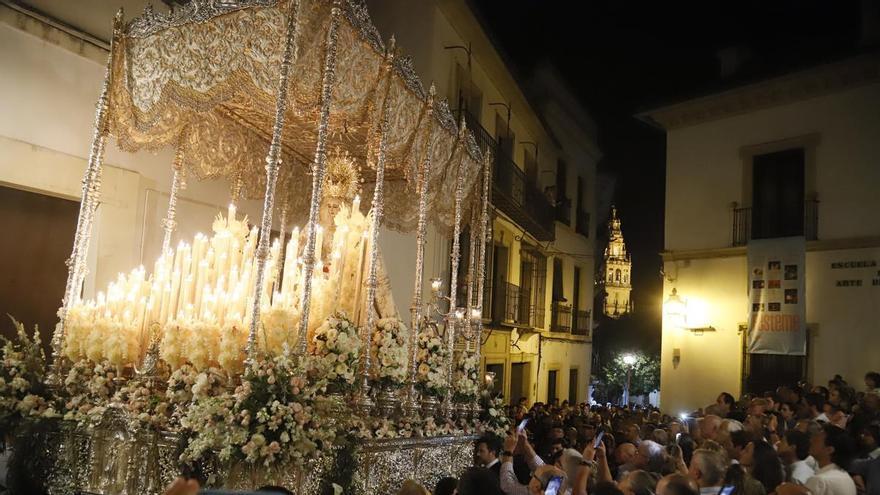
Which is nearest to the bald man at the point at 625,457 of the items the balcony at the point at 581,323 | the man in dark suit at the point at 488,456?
the man in dark suit at the point at 488,456

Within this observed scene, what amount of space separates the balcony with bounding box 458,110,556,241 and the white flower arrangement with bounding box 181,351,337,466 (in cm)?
863

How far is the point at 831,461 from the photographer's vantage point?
5.60m

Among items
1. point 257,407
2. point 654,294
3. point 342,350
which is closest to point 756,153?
point 654,294

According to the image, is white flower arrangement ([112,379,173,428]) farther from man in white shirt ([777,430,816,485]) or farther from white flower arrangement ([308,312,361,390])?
man in white shirt ([777,430,816,485])

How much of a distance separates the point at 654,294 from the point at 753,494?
22.8m

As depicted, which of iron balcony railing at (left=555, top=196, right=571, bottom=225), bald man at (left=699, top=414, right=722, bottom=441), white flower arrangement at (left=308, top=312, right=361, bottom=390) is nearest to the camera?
white flower arrangement at (left=308, top=312, right=361, bottom=390)

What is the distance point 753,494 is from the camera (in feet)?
14.8

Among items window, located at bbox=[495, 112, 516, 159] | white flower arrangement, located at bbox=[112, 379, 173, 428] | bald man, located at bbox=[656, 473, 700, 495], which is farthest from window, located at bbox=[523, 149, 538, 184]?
bald man, located at bbox=[656, 473, 700, 495]

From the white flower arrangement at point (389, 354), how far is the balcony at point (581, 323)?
54.8ft

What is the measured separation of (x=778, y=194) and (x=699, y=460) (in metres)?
12.3

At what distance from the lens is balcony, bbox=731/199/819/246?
14727 millimetres

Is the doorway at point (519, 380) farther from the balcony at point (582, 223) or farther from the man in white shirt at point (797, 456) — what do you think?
the man in white shirt at point (797, 456)

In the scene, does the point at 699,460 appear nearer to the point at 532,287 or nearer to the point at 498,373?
the point at 498,373

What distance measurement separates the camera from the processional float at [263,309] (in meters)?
5.29
